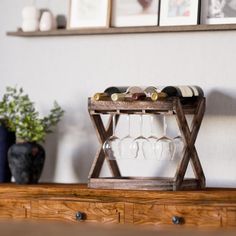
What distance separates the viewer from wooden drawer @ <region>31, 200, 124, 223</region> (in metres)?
2.64

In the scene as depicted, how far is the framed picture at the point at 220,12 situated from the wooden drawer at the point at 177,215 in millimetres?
926

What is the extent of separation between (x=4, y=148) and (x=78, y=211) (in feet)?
2.06

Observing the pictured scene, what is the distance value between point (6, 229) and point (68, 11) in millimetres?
3091

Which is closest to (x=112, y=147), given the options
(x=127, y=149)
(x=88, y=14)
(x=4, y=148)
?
(x=127, y=149)

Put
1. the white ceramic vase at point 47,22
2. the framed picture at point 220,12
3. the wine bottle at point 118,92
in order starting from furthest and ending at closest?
the white ceramic vase at point 47,22 < the framed picture at point 220,12 < the wine bottle at point 118,92

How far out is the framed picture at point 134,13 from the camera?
10.00 feet

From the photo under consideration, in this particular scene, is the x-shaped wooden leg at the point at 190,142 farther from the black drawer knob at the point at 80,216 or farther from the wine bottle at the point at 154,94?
the black drawer knob at the point at 80,216

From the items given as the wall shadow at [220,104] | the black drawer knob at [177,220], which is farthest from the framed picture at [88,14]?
the black drawer knob at [177,220]

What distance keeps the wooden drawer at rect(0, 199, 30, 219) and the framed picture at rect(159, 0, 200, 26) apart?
3.63 feet

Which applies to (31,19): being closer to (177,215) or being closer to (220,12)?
(220,12)

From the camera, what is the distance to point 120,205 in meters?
2.63


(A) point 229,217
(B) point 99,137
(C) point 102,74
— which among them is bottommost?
(A) point 229,217

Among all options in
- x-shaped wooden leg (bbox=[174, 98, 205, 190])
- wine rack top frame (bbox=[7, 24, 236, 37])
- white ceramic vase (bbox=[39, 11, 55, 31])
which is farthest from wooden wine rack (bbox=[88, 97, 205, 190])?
white ceramic vase (bbox=[39, 11, 55, 31])

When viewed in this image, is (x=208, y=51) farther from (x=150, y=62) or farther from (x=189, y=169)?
(x=189, y=169)
